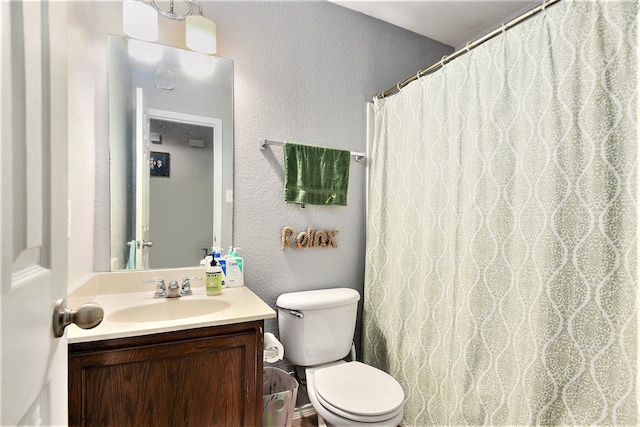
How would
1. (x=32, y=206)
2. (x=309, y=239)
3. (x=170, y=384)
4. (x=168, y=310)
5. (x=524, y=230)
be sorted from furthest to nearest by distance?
(x=309, y=239) < (x=168, y=310) < (x=524, y=230) < (x=170, y=384) < (x=32, y=206)

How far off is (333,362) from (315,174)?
1.05 m

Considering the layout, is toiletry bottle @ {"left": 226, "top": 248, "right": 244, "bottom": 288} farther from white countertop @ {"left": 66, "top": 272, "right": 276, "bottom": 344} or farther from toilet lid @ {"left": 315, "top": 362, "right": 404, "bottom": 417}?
toilet lid @ {"left": 315, "top": 362, "right": 404, "bottom": 417}

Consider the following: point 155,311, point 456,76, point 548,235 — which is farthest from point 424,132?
point 155,311

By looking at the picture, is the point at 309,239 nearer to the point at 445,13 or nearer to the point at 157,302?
the point at 157,302

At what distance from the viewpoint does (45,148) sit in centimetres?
51

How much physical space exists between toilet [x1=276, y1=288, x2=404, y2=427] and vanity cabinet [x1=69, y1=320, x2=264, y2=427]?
339mm

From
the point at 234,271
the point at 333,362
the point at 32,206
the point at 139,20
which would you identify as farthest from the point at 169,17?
the point at 333,362

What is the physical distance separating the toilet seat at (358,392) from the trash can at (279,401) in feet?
0.47

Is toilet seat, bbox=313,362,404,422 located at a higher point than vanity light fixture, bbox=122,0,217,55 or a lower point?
lower

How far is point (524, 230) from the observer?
1.18 metres

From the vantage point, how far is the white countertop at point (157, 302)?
96cm

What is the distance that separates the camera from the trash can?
1404mm

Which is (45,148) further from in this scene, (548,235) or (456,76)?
(456,76)

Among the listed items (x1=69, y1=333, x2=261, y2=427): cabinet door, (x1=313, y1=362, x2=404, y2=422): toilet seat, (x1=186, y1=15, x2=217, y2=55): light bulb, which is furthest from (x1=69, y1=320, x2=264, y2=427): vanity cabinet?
(x1=186, y1=15, x2=217, y2=55): light bulb
